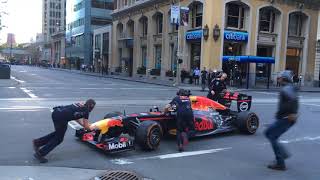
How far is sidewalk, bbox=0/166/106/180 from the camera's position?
7.06 meters

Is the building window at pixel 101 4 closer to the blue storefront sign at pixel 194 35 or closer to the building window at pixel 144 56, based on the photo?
the building window at pixel 144 56

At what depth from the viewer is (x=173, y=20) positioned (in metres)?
37.2

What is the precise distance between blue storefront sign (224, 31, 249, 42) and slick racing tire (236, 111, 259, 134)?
99.2 ft

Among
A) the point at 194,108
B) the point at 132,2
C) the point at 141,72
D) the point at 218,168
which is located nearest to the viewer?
the point at 218,168

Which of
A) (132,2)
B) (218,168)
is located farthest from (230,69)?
(218,168)

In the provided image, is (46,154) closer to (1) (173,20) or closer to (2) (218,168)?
(2) (218,168)

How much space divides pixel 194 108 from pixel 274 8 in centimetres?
3585

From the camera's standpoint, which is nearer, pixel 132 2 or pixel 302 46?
pixel 302 46

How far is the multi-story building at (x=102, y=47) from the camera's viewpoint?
7331 centimetres

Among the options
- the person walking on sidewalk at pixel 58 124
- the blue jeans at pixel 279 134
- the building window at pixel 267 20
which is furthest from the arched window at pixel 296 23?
the person walking on sidewalk at pixel 58 124

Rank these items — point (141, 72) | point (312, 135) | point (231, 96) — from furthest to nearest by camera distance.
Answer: point (141, 72) < point (231, 96) < point (312, 135)

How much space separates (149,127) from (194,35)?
34.2 m

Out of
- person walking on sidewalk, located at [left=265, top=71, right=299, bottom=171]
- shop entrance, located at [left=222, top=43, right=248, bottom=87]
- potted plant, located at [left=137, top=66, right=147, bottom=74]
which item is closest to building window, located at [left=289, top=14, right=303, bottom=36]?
shop entrance, located at [left=222, top=43, right=248, bottom=87]

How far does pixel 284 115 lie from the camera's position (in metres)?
8.03
